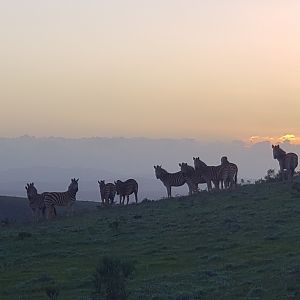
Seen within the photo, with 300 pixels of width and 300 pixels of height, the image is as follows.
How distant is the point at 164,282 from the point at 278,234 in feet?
22.7

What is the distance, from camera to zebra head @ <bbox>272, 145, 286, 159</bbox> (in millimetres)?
40522

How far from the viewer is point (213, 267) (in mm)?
20375

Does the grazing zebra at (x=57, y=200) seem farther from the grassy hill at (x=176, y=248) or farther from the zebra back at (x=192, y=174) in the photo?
the zebra back at (x=192, y=174)

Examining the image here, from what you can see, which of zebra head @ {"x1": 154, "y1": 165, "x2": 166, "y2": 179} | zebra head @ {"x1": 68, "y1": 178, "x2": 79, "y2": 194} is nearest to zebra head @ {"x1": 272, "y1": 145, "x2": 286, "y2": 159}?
zebra head @ {"x1": 154, "y1": 165, "x2": 166, "y2": 179}

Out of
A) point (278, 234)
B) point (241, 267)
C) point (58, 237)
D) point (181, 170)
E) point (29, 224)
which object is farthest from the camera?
point (181, 170)

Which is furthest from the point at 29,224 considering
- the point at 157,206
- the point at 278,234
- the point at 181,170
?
the point at 278,234

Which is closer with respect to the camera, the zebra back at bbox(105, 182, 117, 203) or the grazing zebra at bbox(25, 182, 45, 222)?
the grazing zebra at bbox(25, 182, 45, 222)

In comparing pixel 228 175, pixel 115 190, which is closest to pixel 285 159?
pixel 228 175

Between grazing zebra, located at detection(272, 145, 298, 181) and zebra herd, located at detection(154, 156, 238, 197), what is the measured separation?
8.76ft

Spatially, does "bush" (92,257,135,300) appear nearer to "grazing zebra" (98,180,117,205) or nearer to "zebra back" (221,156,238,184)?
"zebra back" (221,156,238,184)

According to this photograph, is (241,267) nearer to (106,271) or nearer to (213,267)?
(213,267)

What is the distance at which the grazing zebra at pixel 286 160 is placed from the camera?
3997cm

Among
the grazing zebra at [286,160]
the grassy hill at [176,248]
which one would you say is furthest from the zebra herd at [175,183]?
the grassy hill at [176,248]

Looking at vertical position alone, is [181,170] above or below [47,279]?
above
